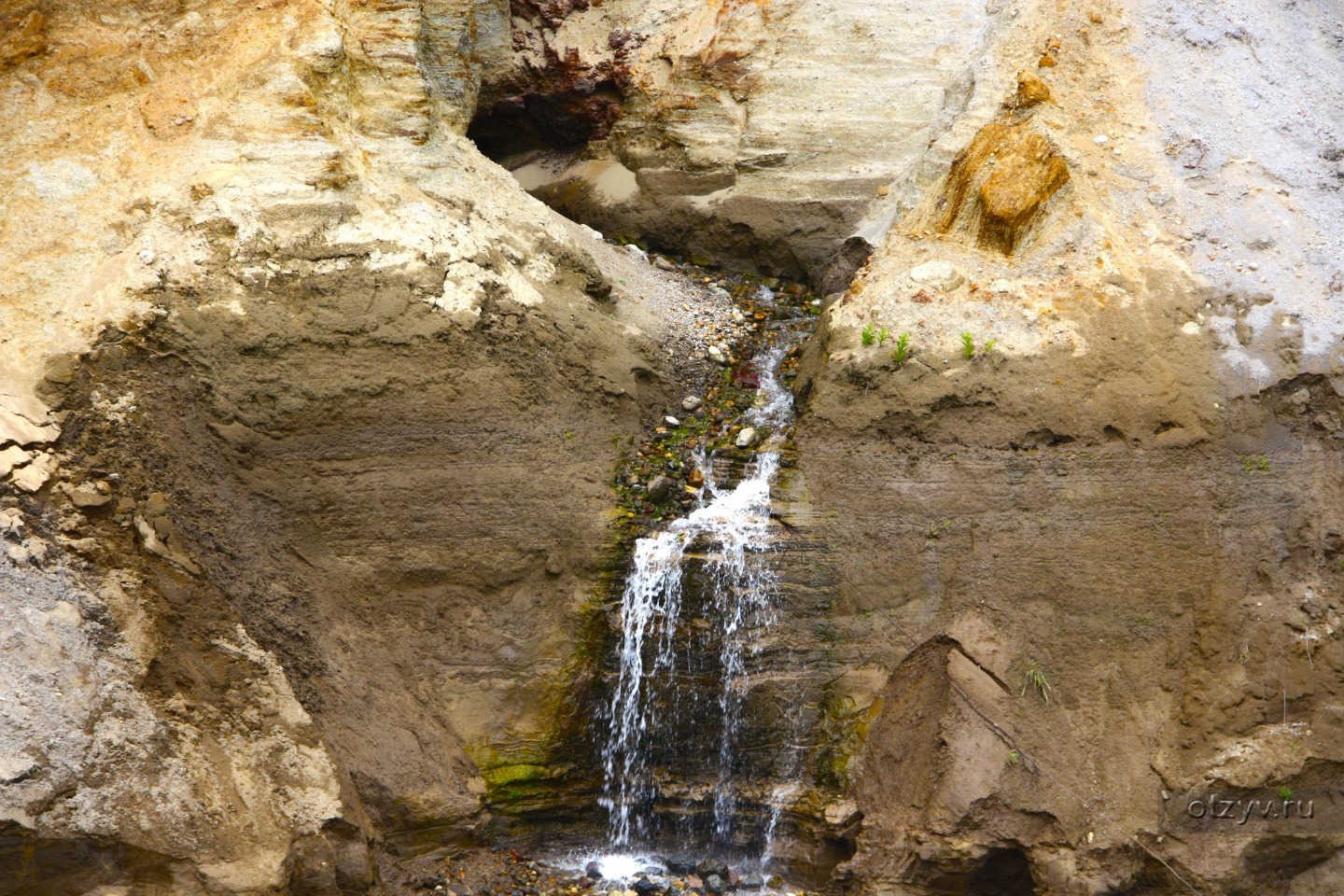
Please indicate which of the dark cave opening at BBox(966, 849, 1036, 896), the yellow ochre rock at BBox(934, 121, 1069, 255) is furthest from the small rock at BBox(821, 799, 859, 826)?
the yellow ochre rock at BBox(934, 121, 1069, 255)

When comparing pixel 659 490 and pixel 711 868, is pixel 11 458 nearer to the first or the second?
pixel 659 490

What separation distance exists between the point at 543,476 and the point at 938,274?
3215 millimetres

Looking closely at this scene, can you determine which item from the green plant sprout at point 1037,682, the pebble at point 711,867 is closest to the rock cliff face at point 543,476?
the green plant sprout at point 1037,682

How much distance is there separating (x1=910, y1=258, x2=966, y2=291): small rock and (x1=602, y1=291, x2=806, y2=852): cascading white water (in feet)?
6.89

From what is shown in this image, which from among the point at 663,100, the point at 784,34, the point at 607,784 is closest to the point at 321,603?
the point at 607,784

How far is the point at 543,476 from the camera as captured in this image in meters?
7.87

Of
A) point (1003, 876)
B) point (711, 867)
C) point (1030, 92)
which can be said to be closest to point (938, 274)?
point (1030, 92)

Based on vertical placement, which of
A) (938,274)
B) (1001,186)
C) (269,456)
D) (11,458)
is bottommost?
(269,456)

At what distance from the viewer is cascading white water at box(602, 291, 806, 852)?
748 centimetres

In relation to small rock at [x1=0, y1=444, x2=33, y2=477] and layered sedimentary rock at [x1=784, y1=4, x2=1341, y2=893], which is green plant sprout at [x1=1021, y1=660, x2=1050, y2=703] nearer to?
layered sedimentary rock at [x1=784, y1=4, x2=1341, y2=893]

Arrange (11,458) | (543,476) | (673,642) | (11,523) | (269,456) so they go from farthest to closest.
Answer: (543,476) → (673,642) → (269,456) → (11,458) → (11,523)

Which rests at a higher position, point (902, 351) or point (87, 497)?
point (902, 351)

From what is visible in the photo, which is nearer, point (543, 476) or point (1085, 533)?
point (1085, 533)

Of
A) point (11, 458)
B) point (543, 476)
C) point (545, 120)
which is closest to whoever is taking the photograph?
point (11, 458)
